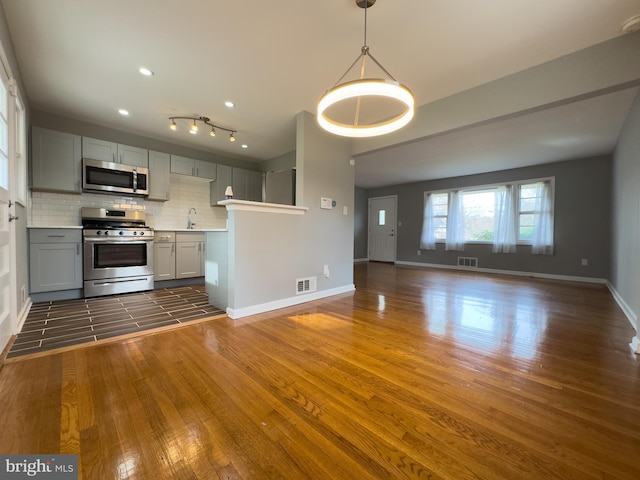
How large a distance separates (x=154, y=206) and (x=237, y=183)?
1.45 m

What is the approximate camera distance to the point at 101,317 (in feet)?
8.66

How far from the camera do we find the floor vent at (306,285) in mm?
3273

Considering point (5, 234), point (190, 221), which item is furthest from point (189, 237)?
point (5, 234)

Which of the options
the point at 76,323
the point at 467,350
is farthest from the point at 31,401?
the point at 467,350

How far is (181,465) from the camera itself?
3.19 feet

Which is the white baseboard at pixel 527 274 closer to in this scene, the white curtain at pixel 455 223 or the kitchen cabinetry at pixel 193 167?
the white curtain at pixel 455 223

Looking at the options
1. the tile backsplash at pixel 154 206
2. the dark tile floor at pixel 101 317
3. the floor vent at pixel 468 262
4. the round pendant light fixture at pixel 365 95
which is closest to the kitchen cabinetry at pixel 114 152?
the tile backsplash at pixel 154 206

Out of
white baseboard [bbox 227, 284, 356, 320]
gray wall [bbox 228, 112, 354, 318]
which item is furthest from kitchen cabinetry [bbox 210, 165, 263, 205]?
white baseboard [bbox 227, 284, 356, 320]

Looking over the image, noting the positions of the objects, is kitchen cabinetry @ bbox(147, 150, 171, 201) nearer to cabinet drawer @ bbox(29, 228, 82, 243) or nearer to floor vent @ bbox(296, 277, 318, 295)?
cabinet drawer @ bbox(29, 228, 82, 243)

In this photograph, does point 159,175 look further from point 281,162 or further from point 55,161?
point 281,162

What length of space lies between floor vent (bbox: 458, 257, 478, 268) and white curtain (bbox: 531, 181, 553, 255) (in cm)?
114

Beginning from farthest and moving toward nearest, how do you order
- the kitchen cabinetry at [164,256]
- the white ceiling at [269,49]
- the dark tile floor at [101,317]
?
the kitchen cabinetry at [164,256]
the dark tile floor at [101,317]
the white ceiling at [269,49]

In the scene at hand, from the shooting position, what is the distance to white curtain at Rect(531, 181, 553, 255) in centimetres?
536

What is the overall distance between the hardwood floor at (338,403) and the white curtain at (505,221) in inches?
147
